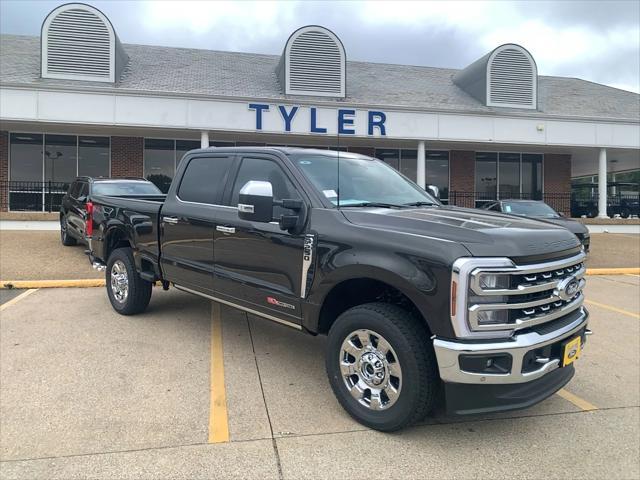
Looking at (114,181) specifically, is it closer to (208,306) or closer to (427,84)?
(208,306)

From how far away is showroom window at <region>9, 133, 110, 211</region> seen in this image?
61.3ft

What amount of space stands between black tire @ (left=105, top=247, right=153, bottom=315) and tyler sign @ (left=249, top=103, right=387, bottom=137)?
39.4ft

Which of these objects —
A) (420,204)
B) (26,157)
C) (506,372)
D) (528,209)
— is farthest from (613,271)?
(26,157)

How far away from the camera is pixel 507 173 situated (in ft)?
75.0

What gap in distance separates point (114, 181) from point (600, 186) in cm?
1910

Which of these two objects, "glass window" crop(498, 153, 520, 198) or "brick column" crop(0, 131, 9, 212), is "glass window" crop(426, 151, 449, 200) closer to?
"glass window" crop(498, 153, 520, 198)

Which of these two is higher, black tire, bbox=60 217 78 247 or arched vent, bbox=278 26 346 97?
arched vent, bbox=278 26 346 97

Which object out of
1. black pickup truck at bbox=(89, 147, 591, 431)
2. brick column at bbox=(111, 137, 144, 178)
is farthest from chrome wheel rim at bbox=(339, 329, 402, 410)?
brick column at bbox=(111, 137, 144, 178)

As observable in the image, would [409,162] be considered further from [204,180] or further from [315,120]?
[204,180]

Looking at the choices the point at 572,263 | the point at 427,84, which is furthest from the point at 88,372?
the point at 427,84

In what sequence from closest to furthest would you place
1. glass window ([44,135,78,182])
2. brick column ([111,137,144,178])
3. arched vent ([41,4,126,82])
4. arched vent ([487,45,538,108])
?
arched vent ([41,4,126,82]) < glass window ([44,135,78,182]) < brick column ([111,137,144,178]) < arched vent ([487,45,538,108])

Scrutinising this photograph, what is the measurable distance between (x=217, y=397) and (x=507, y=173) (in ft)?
70.3

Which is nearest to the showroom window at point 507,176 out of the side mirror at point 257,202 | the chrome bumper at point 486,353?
the side mirror at point 257,202

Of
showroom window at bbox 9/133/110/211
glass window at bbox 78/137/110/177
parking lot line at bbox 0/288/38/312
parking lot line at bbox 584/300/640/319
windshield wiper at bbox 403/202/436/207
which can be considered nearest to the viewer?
windshield wiper at bbox 403/202/436/207
